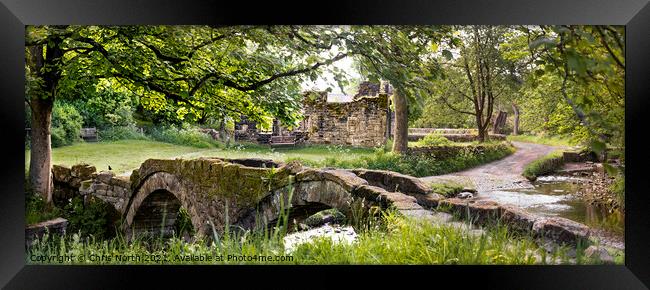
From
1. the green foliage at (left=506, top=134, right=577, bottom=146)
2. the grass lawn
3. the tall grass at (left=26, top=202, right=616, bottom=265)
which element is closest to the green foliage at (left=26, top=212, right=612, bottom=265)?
the tall grass at (left=26, top=202, right=616, bottom=265)

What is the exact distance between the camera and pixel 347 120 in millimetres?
5871

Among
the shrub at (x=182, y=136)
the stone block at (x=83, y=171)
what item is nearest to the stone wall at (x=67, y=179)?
the stone block at (x=83, y=171)

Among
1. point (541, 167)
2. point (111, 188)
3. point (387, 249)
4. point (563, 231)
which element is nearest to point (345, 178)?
point (387, 249)

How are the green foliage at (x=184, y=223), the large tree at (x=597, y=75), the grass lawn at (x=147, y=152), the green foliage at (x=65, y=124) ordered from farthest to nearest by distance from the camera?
the green foliage at (x=184, y=223), the grass lawn at (x=147, y=152), the green foliage at (x=65, y=124), the large tree at (x=597, y=75)

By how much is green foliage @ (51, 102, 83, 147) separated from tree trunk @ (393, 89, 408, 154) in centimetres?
320

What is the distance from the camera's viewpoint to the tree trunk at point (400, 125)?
555 cm

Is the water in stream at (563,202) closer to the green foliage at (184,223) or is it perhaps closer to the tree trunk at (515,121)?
the tree trunk at (515,121)

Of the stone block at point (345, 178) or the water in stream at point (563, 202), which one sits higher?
the stone block at point (345, 178)

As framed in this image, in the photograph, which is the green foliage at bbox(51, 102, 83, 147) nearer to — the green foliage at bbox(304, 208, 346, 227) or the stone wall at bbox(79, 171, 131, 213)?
the stone wall at bbox(79, 171, 131, 213)

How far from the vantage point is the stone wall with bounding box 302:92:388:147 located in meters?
5.68

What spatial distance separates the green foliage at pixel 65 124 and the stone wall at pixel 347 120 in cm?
229

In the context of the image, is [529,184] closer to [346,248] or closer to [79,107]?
[346,248]

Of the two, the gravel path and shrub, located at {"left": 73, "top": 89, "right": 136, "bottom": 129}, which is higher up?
shrub, located at {"left": 73, "top": 89, "right": 136, "bottom": 129}

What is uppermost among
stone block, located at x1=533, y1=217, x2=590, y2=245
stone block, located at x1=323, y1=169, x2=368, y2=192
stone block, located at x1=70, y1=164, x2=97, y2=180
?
stone block, located at x1=70, y1=164, x2=97, y2=180
